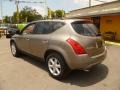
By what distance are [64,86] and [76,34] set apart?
1540 mm

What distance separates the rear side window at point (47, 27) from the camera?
19.4 ft

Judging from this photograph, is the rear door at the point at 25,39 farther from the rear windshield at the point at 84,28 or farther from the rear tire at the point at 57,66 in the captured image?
the rear windshield at the point at 84,28

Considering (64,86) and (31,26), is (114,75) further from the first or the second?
(31,26)

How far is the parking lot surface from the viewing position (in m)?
5.20

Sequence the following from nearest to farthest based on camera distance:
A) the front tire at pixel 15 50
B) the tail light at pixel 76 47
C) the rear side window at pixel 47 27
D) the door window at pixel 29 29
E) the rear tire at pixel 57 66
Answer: the tail light at pixel 76 47, the rear tire at pixel 57 66, the rear side window at pixel 47 27, the door window at pixel 29 29, the front tire at pixel 15 50

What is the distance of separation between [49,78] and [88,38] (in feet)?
5.86

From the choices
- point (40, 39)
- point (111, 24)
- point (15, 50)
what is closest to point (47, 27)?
point (40, 39)

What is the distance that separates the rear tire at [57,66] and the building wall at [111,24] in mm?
13835

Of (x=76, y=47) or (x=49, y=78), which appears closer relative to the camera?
(x=76, y=47)

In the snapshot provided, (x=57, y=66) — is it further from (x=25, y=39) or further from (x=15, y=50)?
(x=15, y=50)

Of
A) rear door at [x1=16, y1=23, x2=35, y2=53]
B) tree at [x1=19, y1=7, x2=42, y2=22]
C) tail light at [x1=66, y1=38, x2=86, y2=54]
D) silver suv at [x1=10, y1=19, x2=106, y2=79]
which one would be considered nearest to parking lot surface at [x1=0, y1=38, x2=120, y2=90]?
silver suv at [x1=10, y1=19, x2=106, y2=79]

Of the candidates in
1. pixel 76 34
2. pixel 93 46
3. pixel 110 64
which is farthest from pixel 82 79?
pixel 110 64

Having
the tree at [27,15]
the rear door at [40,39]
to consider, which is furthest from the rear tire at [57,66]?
the tree at [27,15]

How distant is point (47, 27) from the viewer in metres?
6.29
